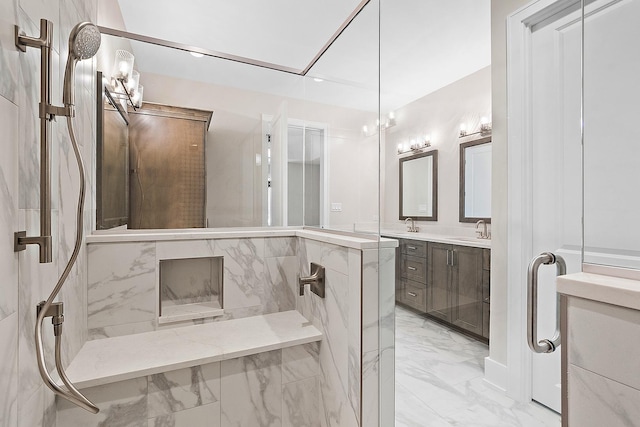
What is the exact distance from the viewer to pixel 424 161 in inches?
58.2

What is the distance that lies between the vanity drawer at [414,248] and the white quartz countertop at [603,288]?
717 mm

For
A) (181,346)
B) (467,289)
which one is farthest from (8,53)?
(467,289)

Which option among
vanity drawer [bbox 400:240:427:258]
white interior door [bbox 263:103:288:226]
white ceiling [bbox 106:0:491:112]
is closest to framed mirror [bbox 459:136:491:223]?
vanity drawer [bbox 400:240:427:258]

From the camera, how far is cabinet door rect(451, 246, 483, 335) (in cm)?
147

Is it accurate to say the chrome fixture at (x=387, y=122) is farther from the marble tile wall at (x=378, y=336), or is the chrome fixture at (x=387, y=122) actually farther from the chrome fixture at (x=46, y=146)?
the chrome fixture at (x=46, y=146)

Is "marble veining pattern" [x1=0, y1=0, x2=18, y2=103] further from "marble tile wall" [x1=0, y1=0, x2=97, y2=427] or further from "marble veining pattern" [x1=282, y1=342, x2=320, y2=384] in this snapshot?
"marble veining pattern" [x1=282, y1=342, x2=320, y2=384]

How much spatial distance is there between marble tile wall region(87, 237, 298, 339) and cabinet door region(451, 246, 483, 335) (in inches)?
37.2

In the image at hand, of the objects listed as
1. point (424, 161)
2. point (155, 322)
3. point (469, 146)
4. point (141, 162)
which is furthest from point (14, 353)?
point (469, 146)

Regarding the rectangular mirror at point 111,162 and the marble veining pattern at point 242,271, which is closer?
the rectangular mirror at point 111,162

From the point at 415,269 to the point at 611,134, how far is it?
94cm

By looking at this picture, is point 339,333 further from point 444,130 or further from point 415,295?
point 444,130

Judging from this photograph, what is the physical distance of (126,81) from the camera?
172 cm

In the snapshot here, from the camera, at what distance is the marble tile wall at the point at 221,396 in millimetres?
1245

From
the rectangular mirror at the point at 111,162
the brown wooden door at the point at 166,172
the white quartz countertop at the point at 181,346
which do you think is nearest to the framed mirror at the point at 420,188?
the white quartz countertop at the point at 181,346
